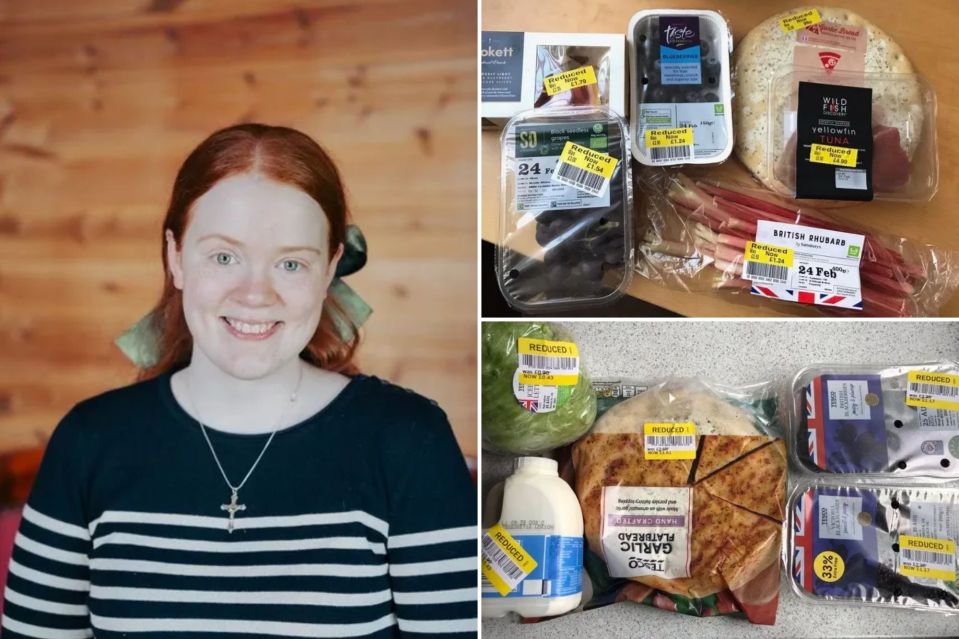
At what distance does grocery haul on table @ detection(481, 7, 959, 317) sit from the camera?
128 cm

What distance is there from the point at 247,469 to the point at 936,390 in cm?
121

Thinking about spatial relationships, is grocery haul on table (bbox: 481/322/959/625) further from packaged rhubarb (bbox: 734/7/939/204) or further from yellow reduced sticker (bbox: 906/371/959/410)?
packaged rhubarb (bbox: 734/7/939/204)

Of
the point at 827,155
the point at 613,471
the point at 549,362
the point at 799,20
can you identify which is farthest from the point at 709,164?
the point at 613,471

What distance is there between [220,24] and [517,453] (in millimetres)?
881

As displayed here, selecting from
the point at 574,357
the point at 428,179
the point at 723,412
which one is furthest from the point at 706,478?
the point at 428,179

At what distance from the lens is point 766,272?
1.30m

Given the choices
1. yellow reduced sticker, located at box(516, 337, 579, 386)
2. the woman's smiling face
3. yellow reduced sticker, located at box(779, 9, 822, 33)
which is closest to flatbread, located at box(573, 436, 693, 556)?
yellow reduced sticker, located at box(516, 337, 579, 386)

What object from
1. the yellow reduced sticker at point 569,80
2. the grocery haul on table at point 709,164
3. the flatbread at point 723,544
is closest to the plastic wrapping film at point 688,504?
the flatbread at point 723,544

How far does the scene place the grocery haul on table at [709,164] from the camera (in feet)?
4.21

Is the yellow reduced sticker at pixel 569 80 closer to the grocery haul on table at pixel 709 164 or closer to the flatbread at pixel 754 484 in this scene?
the grocery haul on table at pixel 709 164

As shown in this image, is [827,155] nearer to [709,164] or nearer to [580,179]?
[709,164]

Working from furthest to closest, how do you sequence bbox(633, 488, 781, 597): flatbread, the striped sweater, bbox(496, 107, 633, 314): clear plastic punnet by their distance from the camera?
bbox(633, 488, 781, 597): flatbread → bbox(496, 107, 633, 314): clear plastic punnet → the striped sweater

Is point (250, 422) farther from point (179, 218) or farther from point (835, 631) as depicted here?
point (835, 631)

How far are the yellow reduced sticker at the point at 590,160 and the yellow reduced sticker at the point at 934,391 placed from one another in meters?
0.70
